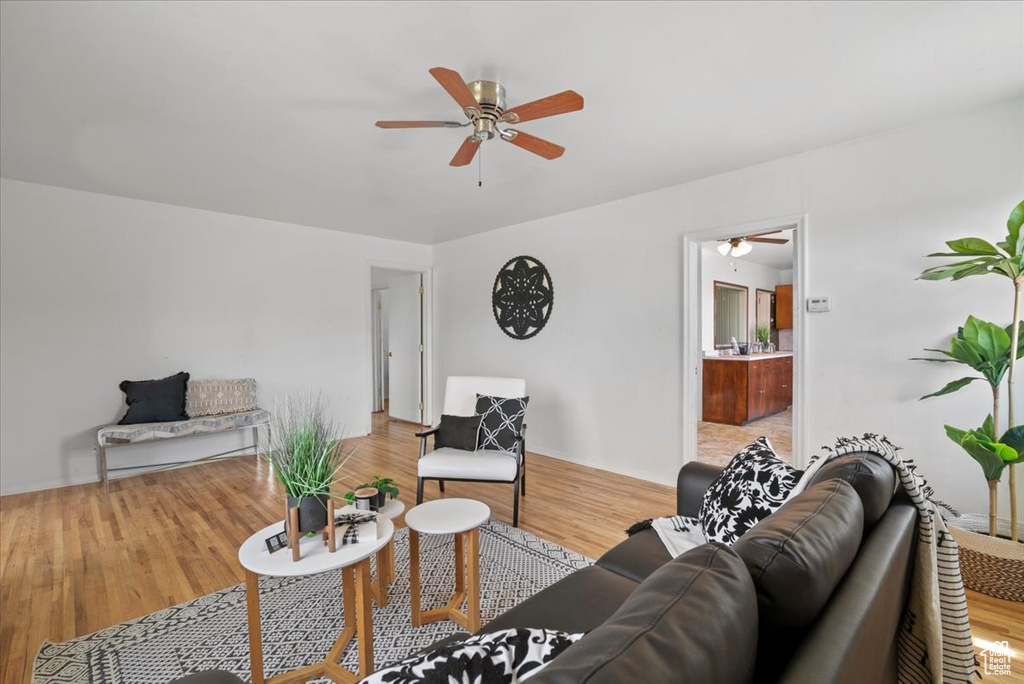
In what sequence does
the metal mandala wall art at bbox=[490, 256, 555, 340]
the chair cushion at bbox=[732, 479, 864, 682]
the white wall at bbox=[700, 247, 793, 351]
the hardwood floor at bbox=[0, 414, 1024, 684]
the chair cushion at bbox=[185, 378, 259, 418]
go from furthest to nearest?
the white wall at bbox=[700, 247, 793, 351] < the metal mandala wall art at bbox=[490, 256, 555, 340] < the chair cushion at bbox=[185, 378, 259, 418] < the hardwood floor at bbox=[0, 414, 1024, 684] < the chair cushion at bbox=[732, 479, 864, 682]

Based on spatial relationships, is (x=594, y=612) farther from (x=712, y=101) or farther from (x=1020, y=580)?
(x=712, y=101)

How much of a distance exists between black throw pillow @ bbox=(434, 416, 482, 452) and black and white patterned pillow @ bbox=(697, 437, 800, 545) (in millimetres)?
1800

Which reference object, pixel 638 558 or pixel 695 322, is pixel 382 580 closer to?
pixel 638 558

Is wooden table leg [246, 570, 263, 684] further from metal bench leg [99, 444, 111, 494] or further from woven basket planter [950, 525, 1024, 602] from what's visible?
metal bench leg [99, 444, 111, 494]

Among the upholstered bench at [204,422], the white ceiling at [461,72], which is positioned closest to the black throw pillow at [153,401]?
the upholstered bench at [204,422]

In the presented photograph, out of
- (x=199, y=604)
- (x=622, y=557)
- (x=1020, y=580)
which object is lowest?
(x=199, y=604)

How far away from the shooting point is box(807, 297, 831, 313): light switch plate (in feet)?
9.18

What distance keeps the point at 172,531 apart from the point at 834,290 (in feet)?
15.0

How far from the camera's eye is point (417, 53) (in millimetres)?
1863

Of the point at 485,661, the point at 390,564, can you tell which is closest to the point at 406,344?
the point at 390,564

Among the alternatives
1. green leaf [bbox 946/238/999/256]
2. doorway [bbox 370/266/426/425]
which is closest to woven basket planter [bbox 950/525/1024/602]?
green leaf [bbox 946/238/999/256]

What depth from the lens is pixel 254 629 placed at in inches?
59.0

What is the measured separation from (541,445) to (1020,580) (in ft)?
10.8

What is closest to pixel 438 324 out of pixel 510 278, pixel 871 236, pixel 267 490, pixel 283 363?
pixel 510 278
